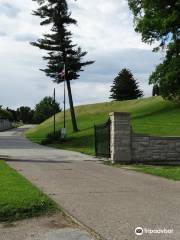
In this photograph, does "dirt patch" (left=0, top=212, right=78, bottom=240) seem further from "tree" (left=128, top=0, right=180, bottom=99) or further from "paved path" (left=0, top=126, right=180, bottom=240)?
"tree" (left=128, top=0, right=180, bottom=99)

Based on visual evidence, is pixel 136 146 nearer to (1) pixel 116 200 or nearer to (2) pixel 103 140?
(2) pixel 103 140

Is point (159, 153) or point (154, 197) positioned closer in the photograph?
point (154, 197)

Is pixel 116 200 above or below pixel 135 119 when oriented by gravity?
below

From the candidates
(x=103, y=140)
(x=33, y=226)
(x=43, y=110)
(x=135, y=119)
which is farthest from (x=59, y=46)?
(x=43, y=110)

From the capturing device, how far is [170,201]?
35.7 ft

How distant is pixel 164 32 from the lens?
36938 mm

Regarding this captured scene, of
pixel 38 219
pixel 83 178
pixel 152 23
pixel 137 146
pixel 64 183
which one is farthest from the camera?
pixel 152 23

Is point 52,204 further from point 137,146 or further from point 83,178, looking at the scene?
point 137,146

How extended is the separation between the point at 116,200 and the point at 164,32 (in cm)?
2737

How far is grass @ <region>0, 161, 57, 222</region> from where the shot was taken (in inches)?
367

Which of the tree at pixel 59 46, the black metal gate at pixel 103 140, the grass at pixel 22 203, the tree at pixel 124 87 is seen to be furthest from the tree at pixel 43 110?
the grass at pixel 22 203

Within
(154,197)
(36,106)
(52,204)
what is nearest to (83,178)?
(154,197)

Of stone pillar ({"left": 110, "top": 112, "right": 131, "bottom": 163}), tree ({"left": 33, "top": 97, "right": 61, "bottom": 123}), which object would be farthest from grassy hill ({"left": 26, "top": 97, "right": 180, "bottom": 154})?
tree ({"left": 33, "top": 97, "right": 61, "bottom": 123})

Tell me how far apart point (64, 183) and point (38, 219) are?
15.2ft
